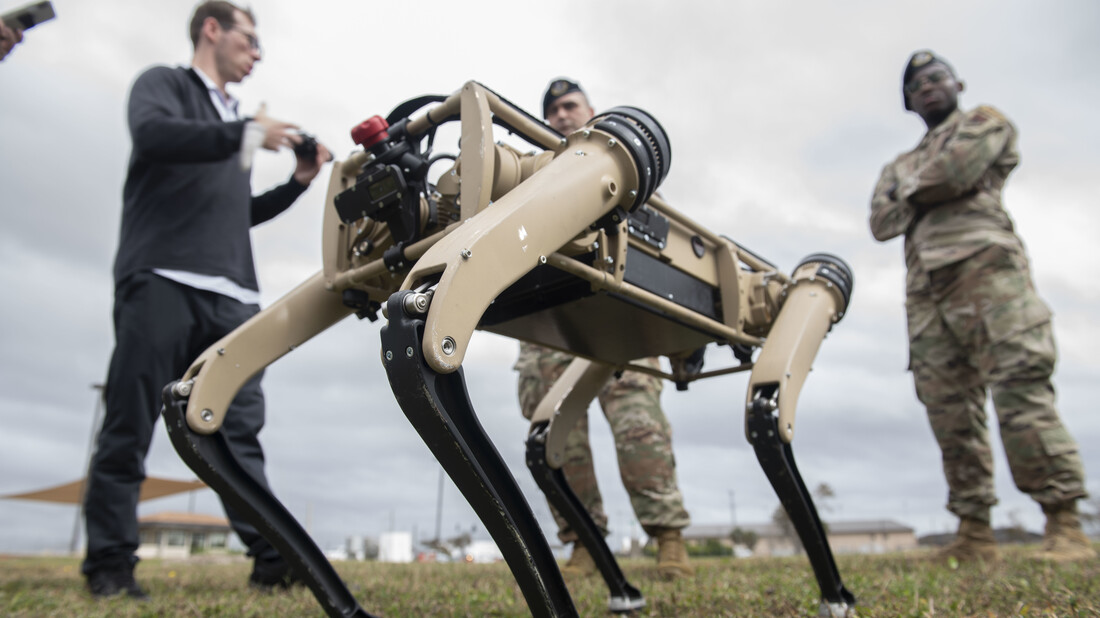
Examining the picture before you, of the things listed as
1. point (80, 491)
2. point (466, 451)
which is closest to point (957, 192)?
point (466, 451)

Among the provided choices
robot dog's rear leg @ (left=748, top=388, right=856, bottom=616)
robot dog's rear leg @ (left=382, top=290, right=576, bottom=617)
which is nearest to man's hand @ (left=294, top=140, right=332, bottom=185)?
robot dog's rear leg @ (left=382, top=290, right=576, bottom=617)

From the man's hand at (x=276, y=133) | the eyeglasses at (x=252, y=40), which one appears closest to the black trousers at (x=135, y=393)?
the man's hand at (x=276, y=133)

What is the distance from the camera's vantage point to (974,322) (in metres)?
3.65

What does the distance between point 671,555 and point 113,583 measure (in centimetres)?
220

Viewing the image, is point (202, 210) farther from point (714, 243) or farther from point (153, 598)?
point (714, 243)

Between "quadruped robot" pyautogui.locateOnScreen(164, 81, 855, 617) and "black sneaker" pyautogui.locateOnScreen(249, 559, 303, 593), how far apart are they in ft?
4.16

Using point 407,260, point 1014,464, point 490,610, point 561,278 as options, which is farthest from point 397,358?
point 1014,464

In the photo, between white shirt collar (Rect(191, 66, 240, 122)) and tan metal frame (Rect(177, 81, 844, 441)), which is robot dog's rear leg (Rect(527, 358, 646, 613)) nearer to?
tan metal frame (Rect(177, 81, 844, 441))

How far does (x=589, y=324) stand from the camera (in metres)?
2.02

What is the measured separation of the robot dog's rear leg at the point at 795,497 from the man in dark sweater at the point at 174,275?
1.60 metres

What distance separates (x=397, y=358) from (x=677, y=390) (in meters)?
1.64

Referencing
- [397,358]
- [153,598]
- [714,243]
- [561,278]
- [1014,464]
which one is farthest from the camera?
Result: [1014,464]

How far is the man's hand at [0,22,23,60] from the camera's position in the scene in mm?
2842

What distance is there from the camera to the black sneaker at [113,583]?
2.50 meters
